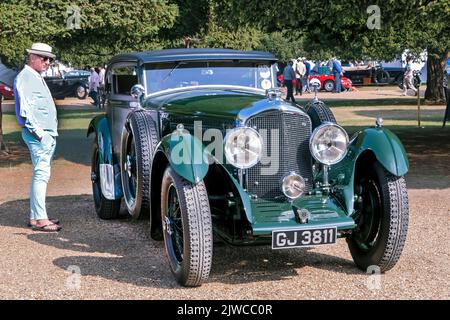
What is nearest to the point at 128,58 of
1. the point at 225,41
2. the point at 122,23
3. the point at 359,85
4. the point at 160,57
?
the point at 160,57

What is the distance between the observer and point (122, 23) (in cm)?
1416

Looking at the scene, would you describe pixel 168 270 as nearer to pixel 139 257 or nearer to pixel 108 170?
pixel 139 257

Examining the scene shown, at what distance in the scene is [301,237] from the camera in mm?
5000

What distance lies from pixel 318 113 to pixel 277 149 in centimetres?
120

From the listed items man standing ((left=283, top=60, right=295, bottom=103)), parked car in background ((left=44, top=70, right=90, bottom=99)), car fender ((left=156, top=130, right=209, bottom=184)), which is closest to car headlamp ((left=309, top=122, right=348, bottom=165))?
car fender ((left=156, top=130, right=209, bottom=184))

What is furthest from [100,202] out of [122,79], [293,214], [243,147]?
[293,214]

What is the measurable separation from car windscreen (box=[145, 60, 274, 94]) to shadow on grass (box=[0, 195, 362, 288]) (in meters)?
1.56

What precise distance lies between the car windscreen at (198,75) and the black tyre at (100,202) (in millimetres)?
1483

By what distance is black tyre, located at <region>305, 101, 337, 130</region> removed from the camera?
6.43m

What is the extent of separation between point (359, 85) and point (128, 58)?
1464 inches

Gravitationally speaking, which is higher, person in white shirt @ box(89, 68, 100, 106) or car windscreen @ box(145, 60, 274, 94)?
car windscreen @ box(145, 60, 274, 94)

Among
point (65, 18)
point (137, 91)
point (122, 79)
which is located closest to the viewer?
point (137, 91)

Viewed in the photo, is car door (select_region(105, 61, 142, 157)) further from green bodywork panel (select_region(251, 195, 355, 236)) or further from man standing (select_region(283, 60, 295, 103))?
man standing (select_region(283, 60, 295, 103))
